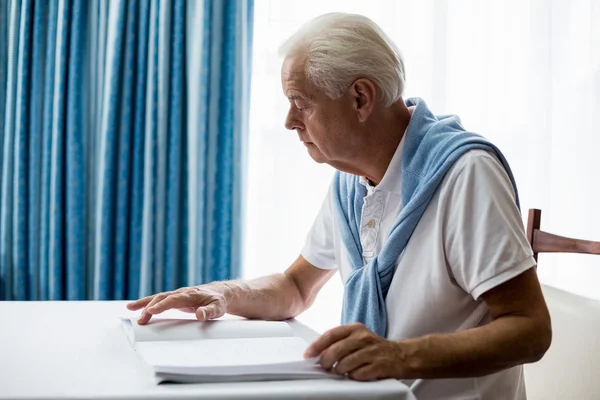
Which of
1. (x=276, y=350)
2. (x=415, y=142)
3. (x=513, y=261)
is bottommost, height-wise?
(x=276, y=350)

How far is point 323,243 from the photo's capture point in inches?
60.9

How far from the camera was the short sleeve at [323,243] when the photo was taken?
1.54m

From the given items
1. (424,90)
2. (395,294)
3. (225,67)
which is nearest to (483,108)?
(424,90)

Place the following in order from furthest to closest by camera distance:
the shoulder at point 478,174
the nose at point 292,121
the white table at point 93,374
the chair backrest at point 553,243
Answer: the chair backrest at point 553,243
the nose at point 292,121
the shoulder at point 478,174
the white table at point 93,374

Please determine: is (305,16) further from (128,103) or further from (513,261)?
(513,261)

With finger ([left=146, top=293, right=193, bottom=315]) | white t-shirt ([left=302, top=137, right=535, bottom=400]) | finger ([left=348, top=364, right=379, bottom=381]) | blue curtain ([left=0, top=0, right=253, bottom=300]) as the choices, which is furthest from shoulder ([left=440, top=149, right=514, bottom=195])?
blue curtain ([left=0, top=0, right=253, bottom=300])

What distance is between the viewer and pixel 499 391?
1198 mm

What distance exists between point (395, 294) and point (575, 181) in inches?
59.1

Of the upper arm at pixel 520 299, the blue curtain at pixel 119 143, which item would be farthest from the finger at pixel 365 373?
the blue curtain at pixel 119 143

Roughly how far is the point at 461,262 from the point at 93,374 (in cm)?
59

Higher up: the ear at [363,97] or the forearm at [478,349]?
the ear at [363,97]

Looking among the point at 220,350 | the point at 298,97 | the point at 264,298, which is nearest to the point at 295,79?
the point at 298,97

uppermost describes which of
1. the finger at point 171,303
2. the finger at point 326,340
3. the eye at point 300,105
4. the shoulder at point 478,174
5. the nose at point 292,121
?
the eye at point 300,105

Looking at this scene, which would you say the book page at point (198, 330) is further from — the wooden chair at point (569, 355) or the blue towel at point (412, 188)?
the wooden chair at point (569, 355)
